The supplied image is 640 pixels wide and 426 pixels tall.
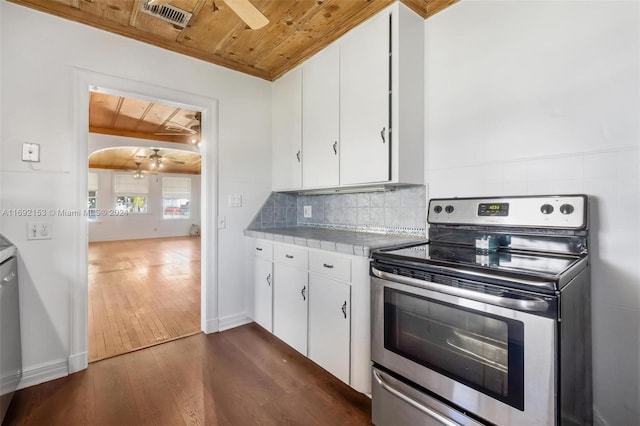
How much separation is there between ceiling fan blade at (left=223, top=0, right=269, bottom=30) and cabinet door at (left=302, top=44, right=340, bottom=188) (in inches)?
28.8

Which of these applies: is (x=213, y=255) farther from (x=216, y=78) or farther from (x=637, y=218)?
(x=637, y=218)

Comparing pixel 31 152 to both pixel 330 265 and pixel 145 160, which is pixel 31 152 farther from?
pixel 145 160

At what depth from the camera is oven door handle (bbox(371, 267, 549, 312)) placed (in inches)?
39.0

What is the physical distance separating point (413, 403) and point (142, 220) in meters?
11.1

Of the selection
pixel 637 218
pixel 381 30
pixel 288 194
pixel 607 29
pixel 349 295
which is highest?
pixel 381 30

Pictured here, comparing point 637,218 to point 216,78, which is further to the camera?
point 216,78

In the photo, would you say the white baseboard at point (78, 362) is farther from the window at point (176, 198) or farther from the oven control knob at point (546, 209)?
the window at point (176, 198)

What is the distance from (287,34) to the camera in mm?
2281

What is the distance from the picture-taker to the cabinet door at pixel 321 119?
226cm

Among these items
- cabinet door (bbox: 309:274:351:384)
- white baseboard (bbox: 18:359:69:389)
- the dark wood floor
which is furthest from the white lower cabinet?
white baseboard (bbox: 18:359:69:389)

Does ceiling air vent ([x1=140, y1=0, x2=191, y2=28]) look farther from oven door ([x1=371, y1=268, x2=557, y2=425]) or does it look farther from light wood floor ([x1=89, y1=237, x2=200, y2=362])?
light wood floor ([x1=89, y1=237, x2=200, y2=362])

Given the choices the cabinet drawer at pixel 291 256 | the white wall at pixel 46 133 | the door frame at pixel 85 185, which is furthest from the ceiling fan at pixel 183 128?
the cabinet drawer at pixel 291 256

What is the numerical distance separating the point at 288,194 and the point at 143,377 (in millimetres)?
1954

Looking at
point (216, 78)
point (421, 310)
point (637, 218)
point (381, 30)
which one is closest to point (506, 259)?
point (421, 310)
